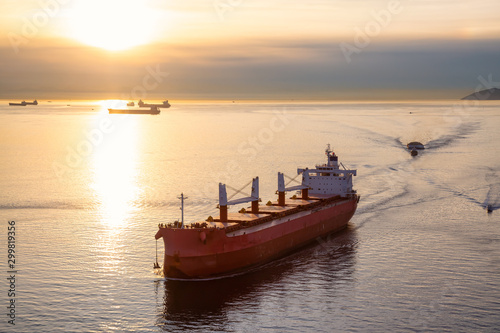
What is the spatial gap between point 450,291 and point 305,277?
1135cm

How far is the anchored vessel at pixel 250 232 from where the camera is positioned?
4625 cm

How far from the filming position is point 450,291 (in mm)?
43375

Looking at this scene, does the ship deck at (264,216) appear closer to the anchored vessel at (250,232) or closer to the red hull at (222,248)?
the anchored vessel at (250,232)

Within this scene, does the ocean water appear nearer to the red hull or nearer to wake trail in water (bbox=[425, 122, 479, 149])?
the red hull

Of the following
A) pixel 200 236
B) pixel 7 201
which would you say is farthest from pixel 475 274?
pixel 7 201

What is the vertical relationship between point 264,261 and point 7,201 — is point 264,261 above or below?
below

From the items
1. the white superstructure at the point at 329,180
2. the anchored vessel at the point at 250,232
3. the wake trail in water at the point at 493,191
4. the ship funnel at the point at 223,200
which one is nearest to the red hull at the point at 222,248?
the anchored vessel at the point at 250,232

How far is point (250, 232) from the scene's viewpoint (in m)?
50.6

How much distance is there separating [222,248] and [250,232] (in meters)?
4.20

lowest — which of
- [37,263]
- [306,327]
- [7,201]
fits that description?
[306,327]

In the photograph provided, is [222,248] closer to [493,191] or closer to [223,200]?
[223,200]

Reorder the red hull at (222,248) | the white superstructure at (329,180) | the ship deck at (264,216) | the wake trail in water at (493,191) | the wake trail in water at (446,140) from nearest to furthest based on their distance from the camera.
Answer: the red hull at (222,248) → the ship deck at (264,216) → the white superstructure at (329,180) → the wake trail in water at (493,191) → the wake trail in water at (446,140)

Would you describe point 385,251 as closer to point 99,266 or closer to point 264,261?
point 264,261

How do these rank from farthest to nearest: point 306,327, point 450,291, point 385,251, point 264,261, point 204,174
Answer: point 204,174, point 385,251, point 264,261, point 450,291, point 306,327
